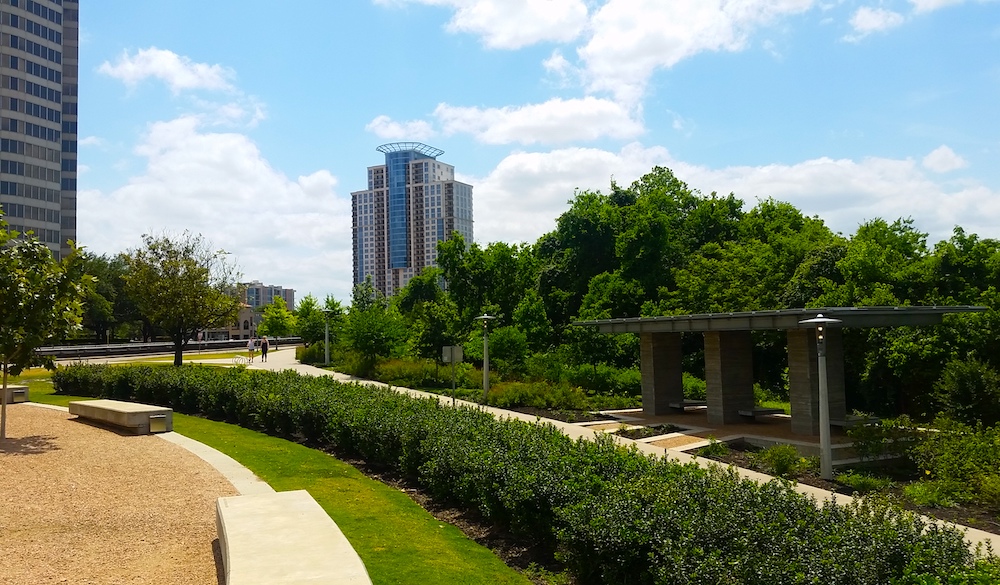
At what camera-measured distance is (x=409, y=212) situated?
122125 mm

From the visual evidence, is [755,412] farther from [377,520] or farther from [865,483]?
[377,520]

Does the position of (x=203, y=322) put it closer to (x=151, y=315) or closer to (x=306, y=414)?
(x=151, y=315)

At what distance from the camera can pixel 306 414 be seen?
53.7 ft

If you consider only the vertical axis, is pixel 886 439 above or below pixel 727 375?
below

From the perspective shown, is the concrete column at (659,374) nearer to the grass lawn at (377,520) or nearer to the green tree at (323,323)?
the grass lawn at (377,520)

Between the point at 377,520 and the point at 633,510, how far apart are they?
4.33m

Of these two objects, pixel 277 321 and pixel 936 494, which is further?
pixel 277 321

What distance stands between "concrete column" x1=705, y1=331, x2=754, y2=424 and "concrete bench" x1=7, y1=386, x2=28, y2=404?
70.6 feet

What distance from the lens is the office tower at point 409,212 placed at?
121m

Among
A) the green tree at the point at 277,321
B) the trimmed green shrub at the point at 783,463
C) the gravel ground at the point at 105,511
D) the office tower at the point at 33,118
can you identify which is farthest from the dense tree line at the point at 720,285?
the office tower at the point at 33,118

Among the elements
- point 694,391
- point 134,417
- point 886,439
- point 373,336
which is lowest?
point 694,391

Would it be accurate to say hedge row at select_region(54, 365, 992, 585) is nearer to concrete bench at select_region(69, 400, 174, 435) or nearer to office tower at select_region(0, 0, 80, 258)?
concrete bench at select_region(69, 400, 174, 435)

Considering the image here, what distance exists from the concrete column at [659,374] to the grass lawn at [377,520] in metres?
10.6

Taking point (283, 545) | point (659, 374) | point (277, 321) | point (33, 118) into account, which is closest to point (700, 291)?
point (659, 374)
